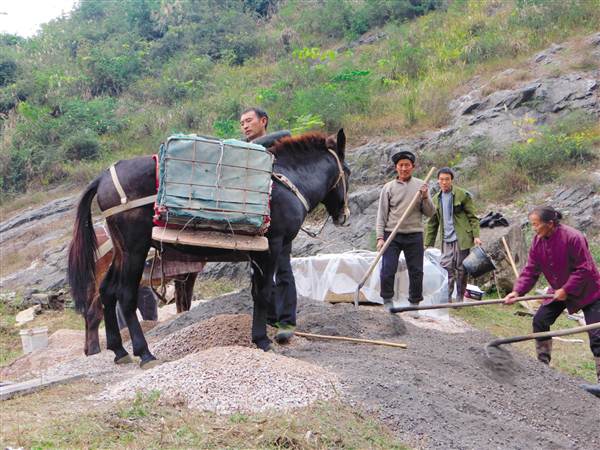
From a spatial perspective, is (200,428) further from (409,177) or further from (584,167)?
(584,167)

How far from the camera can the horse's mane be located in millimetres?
6441

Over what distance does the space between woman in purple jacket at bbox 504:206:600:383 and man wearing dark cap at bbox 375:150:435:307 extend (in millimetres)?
1696

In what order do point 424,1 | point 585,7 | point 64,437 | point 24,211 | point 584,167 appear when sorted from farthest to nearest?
point 424,1 < point 24,211 < point 585,7 < point 584,167 < point 64,437

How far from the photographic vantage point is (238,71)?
2369 cm

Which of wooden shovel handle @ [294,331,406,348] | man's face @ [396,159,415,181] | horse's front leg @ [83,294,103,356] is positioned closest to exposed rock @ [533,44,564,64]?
man's face @ [396,159,415,181]

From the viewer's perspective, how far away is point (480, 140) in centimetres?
1420

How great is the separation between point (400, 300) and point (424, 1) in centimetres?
1600

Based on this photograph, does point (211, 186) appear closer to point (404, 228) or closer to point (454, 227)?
point (404, 228)

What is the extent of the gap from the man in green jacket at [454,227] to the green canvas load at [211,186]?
→ 13.5ft

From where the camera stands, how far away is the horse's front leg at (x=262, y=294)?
5.88m

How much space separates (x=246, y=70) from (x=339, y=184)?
693 inches

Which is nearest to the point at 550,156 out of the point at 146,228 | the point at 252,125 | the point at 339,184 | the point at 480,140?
the point at 480,140

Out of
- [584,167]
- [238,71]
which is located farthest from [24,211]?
[584,167]

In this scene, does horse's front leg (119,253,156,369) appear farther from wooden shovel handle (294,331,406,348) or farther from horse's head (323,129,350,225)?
horse's head (323,129,350,225)
